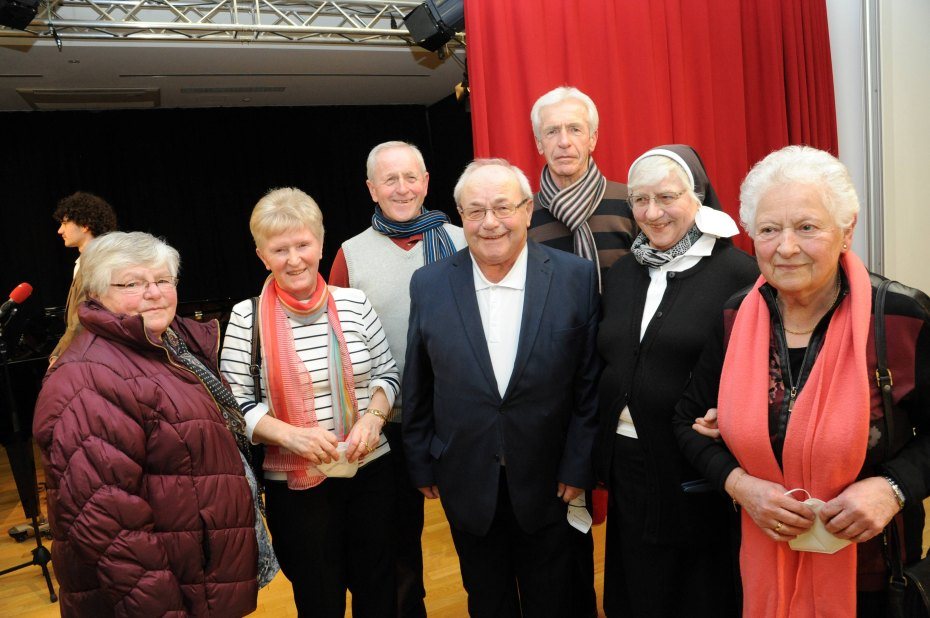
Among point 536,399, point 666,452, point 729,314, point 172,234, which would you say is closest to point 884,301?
point 729,314

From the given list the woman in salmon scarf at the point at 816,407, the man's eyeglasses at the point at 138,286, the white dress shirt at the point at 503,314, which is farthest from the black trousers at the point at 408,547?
the woman in salmon scarf at the point at 816,407

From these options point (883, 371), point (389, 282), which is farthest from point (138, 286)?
point (883, 371)

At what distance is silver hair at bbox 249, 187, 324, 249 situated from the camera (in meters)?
2.01

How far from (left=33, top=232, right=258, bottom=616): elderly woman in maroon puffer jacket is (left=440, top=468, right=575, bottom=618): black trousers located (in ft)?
2.16

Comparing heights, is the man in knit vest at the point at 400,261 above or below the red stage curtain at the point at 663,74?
below

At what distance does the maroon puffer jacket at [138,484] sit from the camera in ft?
5.03

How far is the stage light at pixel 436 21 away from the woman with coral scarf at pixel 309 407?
2.65 m

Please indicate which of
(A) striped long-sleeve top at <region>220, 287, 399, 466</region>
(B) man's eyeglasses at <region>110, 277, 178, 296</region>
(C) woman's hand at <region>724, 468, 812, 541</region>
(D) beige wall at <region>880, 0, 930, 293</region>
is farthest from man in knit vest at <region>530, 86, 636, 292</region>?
(D) beige wall at <region>880, 0, 930, 293</region>

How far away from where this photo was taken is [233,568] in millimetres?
1739

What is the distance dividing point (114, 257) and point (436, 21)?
10.2 feet

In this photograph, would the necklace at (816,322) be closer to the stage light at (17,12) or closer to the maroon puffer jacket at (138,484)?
the maroon puffer jacket at (138,484)

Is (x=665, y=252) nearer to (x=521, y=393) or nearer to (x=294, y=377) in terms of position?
(x=521, y=393)

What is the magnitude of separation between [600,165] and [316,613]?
2.53m

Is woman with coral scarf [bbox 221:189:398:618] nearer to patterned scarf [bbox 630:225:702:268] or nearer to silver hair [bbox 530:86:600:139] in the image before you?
patterned scarf [bbox 630:225:702:268]
